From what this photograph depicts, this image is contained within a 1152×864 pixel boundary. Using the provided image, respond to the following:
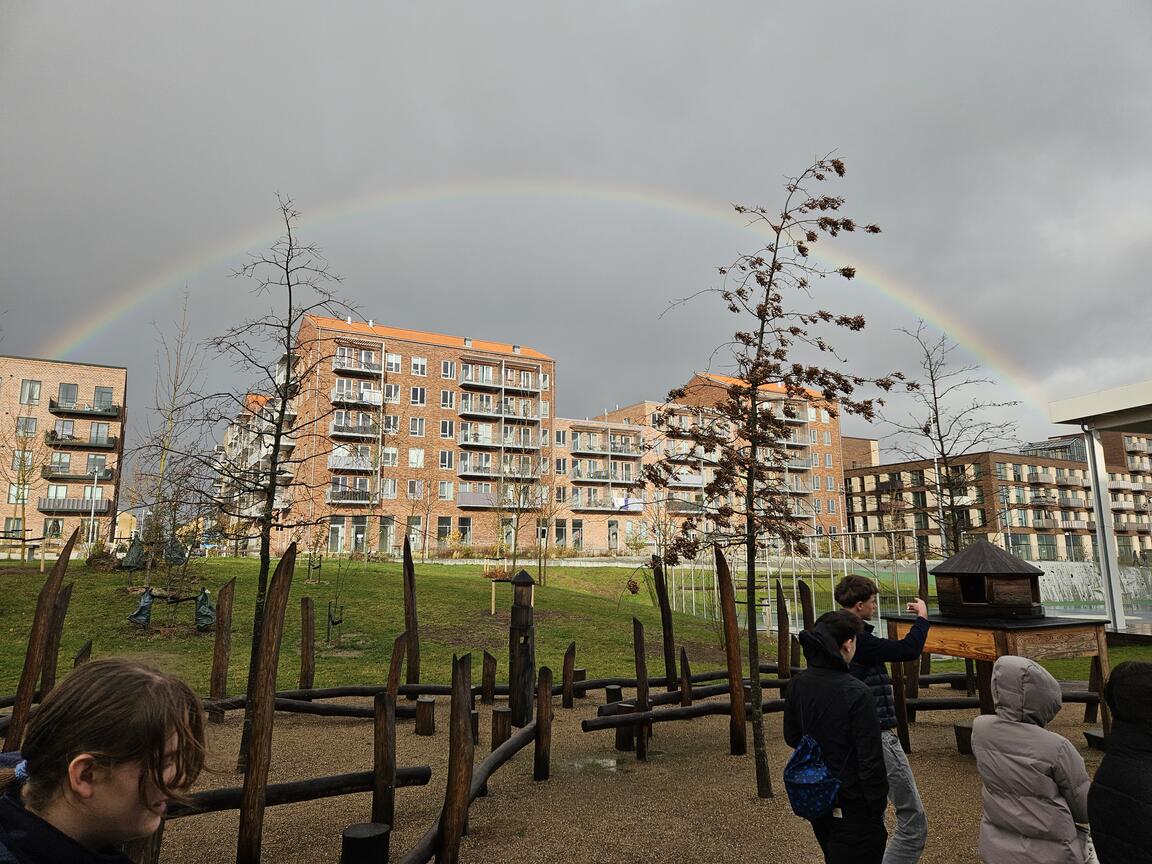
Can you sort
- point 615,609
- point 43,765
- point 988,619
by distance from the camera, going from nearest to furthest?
point 43,765 → point 988,619 → point 615,609

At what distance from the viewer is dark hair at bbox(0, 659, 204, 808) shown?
1643 mm

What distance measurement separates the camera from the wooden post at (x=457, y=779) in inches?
190

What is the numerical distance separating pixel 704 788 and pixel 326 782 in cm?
383

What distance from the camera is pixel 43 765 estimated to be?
64.7 inches

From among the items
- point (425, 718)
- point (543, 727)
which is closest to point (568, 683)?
point (425, 718)

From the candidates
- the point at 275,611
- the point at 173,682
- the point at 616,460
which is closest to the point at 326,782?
the point at 275,611

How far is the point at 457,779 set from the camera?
16.0 feet

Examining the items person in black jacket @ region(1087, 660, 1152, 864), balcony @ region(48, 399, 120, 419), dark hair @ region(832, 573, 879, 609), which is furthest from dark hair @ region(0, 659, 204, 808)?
balcony @ region(48, 399, 120, 419)

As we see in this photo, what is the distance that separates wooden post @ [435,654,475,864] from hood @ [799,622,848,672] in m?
2.30

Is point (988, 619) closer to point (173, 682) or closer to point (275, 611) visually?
point (275, 611)

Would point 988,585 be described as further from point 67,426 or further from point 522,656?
point 67,426

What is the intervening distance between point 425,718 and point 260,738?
5155mm

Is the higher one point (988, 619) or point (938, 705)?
point (988, 619)

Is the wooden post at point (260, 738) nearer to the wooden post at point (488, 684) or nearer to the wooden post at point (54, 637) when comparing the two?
the wooden post at point (54, 637)
